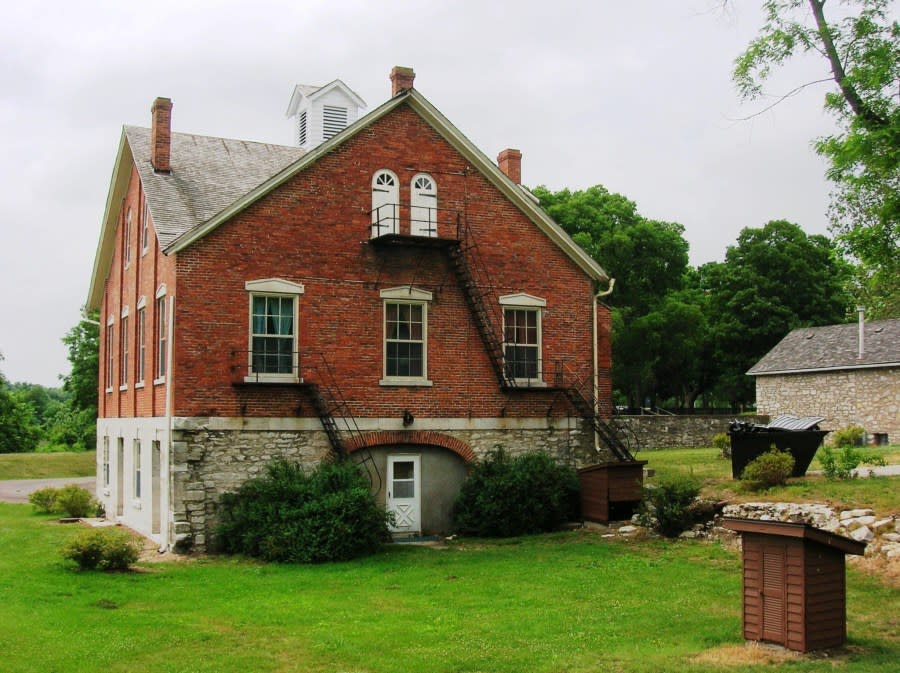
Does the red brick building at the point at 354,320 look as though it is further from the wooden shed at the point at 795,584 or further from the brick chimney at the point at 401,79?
the wooden shed at the point at 795,584

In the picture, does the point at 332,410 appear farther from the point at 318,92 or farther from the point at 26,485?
the point at 26,485

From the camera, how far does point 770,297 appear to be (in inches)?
2222

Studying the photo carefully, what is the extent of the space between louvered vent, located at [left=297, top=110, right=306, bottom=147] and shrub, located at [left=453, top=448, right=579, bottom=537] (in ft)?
39.6

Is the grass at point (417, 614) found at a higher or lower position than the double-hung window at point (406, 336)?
lower

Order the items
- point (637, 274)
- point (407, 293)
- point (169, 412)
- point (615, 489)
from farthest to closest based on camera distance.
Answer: point (637, 274) → point (407, 293) → point (615, 489) → point (169, 412)

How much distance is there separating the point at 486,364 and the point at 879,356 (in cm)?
2096

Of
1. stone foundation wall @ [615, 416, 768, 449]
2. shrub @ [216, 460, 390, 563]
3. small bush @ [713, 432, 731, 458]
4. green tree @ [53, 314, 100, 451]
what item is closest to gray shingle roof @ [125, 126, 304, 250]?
shrub @ [216, 460, 390, 563]

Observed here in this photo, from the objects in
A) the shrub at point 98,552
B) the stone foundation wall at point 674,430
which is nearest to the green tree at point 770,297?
the stone foundation wall at point 674,430

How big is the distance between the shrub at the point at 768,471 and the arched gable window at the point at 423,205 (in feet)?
28.9

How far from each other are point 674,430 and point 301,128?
65.2ft

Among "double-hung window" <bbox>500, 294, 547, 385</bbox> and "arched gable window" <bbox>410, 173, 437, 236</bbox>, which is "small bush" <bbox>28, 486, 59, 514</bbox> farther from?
"double-hung window" <bbox>500, 294, 547, 385</bbox>

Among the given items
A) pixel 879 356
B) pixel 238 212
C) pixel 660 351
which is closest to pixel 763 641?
pixel 238 212

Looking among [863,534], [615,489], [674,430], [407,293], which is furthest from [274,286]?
[674,430]

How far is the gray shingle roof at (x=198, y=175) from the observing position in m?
22.3
